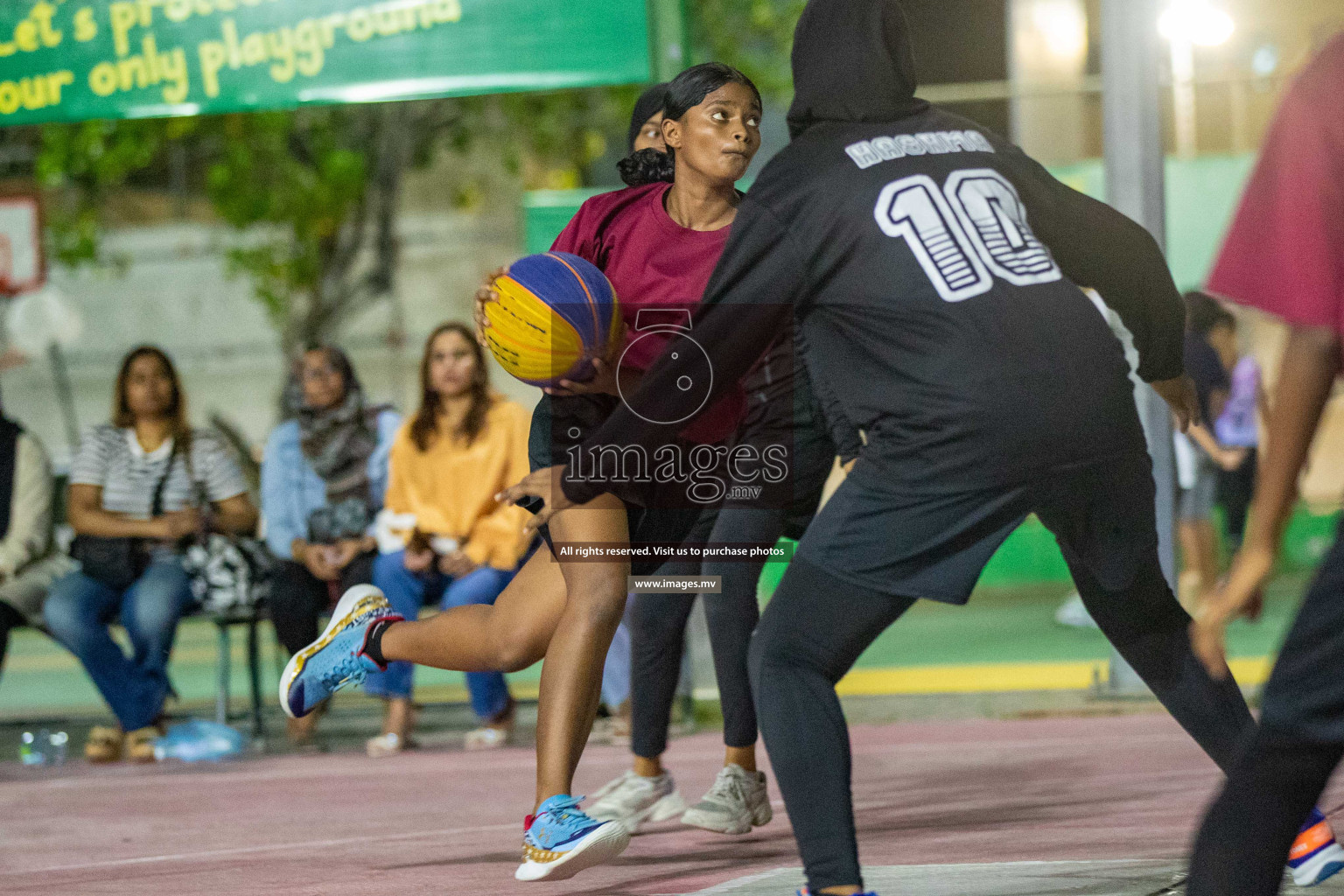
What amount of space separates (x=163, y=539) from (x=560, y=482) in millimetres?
4335

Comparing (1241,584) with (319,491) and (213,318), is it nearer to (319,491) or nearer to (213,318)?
(319,491)

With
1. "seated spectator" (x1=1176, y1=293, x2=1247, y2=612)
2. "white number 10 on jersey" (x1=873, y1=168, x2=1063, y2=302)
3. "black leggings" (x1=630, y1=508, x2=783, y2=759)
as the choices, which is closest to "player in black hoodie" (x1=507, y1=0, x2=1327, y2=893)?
"white number 10 on jersey" (x1=873, y1=168, x2=1063, y2=302)

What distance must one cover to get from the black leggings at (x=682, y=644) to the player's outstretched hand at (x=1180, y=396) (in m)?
1.34

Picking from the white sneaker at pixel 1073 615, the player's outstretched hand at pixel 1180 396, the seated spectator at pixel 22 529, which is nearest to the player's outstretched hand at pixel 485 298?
the player's outstretched hand at pixel 1180 396

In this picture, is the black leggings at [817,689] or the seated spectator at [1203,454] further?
the seated spectator at [1203,454]

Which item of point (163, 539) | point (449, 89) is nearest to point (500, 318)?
point (449, 89)

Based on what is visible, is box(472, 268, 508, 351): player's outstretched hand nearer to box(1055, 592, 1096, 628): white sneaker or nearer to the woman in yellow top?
the woman in yellow top

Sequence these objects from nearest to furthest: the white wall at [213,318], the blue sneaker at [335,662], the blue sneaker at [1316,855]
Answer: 1. the blue sneaker at [1316,855]
2. the blue sneaker at [335,662]
3. the white wall at [213,318]

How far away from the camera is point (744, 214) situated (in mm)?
2939

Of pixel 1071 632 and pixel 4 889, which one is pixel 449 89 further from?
pixel 1071 632

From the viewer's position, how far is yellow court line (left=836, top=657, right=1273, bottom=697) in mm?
7262

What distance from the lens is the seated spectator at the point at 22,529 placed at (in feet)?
23.0

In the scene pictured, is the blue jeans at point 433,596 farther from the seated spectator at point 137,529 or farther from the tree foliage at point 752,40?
the tree foliage at point 752,40

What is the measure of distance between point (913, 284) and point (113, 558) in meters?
5.09
